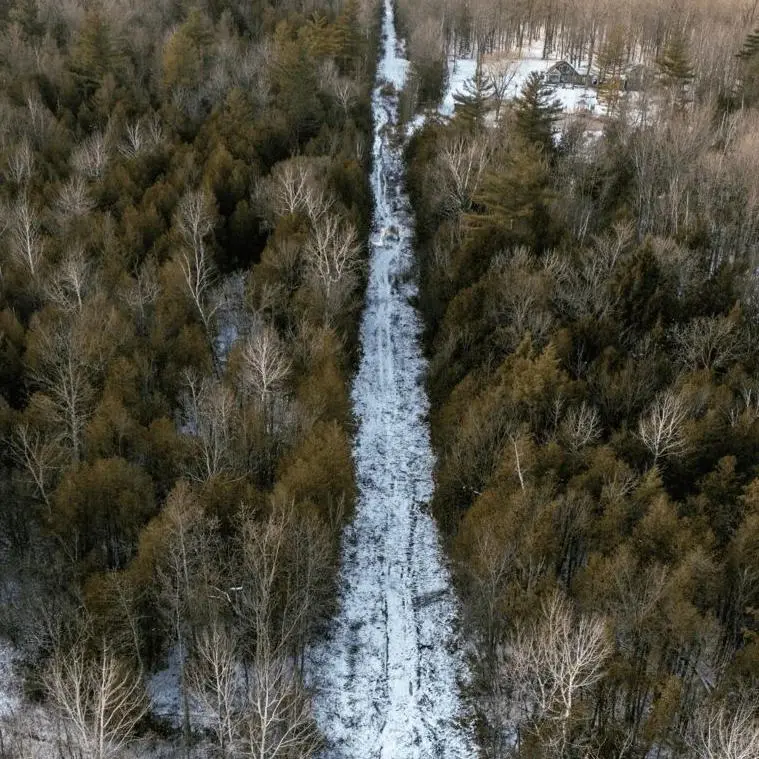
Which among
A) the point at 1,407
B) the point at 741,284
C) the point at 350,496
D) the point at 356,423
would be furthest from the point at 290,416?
the point at 741,284

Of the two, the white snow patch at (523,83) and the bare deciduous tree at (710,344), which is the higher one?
the white snow patch at (523,83)

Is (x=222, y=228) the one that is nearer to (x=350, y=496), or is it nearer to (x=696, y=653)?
(x=350, y=496)

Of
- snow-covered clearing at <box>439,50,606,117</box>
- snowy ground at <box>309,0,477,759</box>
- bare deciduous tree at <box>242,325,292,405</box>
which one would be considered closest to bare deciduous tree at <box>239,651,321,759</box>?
snowy ground at <box>309,0,477,759</box>

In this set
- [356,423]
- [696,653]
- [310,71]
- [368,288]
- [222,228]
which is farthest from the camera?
[310,71]

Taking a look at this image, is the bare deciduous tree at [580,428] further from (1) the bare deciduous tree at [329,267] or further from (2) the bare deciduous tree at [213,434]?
(2) the bare deciduous tree at [213,434]

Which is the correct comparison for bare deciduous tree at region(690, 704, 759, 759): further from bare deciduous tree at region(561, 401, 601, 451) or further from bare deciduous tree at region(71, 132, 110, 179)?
bare deciduous tree at region(71, 132, 110, 179)

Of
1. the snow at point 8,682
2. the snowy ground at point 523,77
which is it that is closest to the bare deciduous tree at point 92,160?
the snow at point 8,682
